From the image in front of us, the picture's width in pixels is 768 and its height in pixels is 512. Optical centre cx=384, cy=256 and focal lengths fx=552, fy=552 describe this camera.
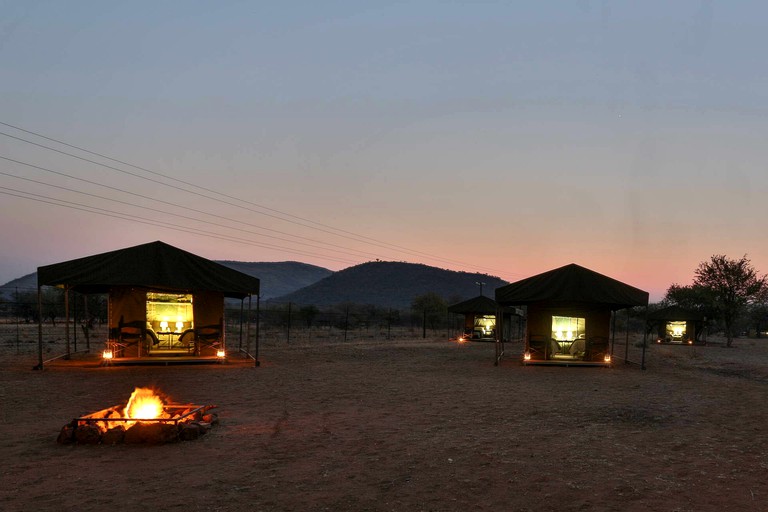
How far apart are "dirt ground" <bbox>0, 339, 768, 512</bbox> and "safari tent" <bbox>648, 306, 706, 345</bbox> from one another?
24.1 m

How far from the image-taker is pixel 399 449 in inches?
276

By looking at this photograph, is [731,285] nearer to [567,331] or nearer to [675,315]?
[675,315]

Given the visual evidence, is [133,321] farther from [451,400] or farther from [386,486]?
[386,486]

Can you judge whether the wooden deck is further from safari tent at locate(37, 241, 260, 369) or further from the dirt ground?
the dirt ground

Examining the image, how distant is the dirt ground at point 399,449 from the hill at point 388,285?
343ft

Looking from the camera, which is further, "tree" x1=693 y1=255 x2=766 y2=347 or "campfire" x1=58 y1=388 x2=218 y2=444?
"tree" x1=693 y1=255 x2=766 y2=347

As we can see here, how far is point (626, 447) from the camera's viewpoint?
727cm

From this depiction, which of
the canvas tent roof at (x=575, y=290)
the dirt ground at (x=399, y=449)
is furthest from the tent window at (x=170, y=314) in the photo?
the canvas tent roof at (x=575, y=290)

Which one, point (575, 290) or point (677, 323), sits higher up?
point (575, 290)

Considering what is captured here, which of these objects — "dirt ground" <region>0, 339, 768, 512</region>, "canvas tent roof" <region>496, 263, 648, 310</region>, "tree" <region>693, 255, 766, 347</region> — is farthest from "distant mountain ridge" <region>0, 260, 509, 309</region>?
"dirt ground" <region>0, 339, 768, 512</region>

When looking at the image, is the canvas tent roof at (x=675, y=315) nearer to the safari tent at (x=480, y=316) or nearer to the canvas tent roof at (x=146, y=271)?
the safari tent at (x=480, y=316)

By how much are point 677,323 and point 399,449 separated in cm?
3646

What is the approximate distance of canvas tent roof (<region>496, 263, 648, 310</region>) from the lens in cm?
1733

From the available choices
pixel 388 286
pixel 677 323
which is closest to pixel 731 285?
pixel 677 323
